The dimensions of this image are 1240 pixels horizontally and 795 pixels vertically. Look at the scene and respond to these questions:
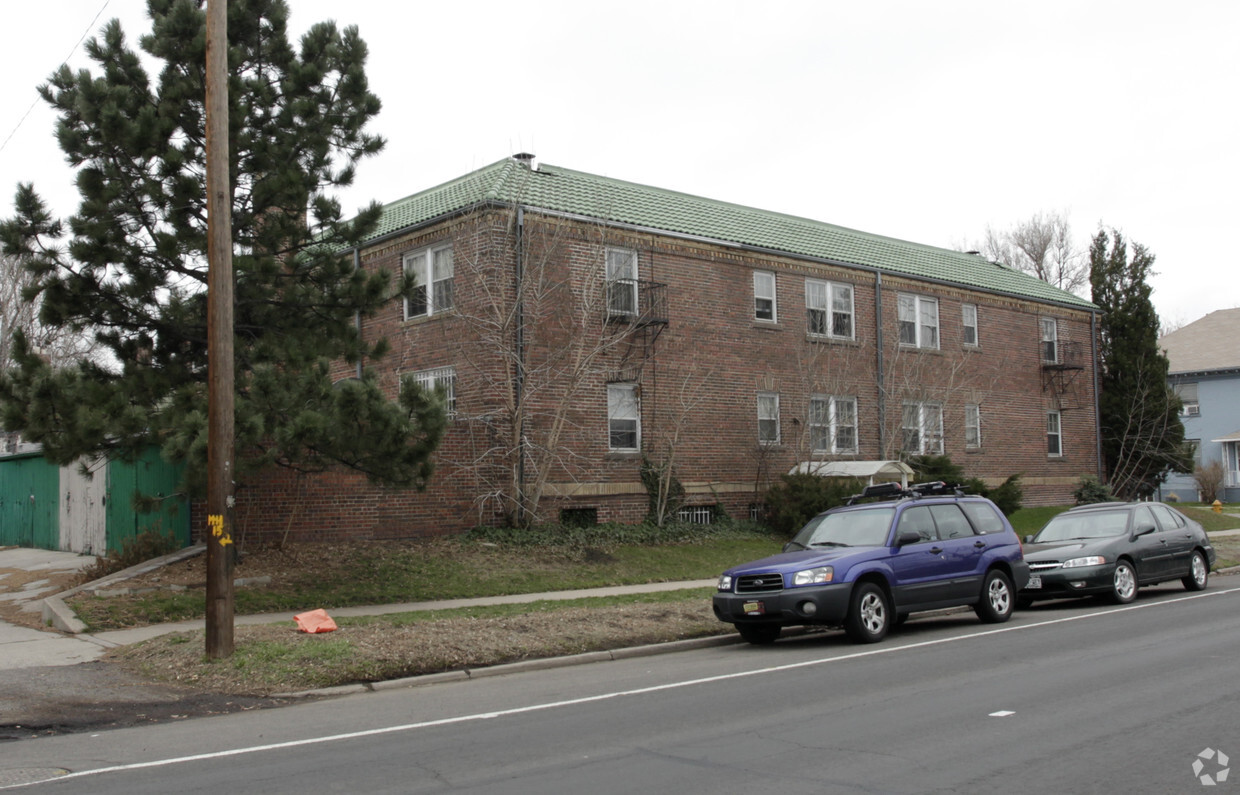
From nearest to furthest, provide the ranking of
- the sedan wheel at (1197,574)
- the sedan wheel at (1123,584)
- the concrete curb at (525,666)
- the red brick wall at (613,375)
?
the concrete curb at (525,666)
the sedan wheel at (1123,584)
the sedan wheel at (1197,574)
the red brick wall at (613,375)

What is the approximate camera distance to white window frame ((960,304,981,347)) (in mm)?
31094

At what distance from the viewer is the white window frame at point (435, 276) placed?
73.9 ft

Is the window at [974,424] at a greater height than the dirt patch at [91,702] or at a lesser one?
greater

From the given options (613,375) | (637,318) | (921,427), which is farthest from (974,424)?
(613,375)

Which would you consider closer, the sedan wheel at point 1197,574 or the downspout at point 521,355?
the sedan wheel at point 1197,574

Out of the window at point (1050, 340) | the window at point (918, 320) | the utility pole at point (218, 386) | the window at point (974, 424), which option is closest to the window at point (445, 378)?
the utility pole at point (218, 386)

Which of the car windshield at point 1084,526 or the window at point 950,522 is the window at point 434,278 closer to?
the window at point 950,522

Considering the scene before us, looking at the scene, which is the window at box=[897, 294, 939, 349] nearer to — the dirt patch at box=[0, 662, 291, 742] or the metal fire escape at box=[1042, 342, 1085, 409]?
the metal fire escape at box=[1042, 342, 1085, 409]

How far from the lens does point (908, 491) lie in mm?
14344

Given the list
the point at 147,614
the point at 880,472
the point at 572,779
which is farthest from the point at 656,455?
the point at 572,779

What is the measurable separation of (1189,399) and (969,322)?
2559cm

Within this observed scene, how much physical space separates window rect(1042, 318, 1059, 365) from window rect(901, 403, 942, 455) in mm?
6917

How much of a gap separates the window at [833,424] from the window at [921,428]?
147 cm

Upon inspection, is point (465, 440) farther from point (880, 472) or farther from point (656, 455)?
point (880, 472)
